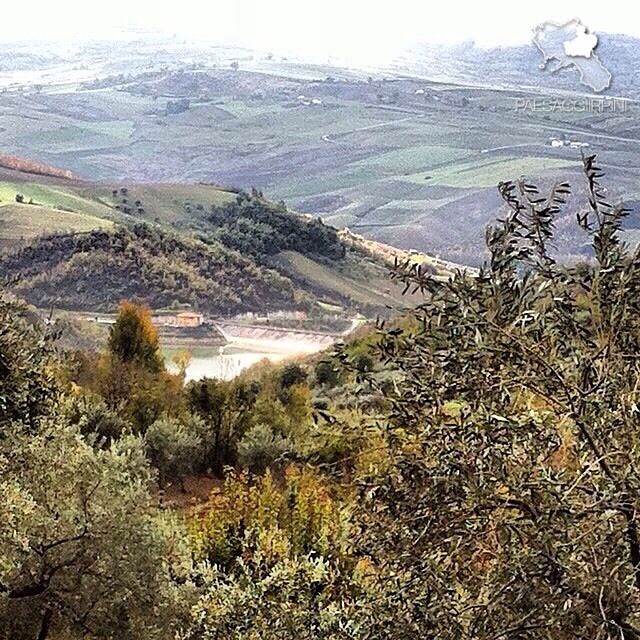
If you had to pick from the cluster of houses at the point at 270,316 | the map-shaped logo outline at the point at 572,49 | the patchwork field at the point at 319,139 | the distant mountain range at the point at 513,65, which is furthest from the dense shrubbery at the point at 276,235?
the distant mountain range at the point at 513,65

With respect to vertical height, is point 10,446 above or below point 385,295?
above

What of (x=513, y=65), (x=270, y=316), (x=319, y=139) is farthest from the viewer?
(x=513, y=65)

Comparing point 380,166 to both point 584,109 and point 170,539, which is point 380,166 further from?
point 170,539

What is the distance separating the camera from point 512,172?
232 feet

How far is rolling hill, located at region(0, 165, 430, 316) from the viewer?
161 feet

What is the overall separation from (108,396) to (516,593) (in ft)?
62.9

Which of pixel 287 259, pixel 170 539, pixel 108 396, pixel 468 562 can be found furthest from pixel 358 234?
pixel 468 562

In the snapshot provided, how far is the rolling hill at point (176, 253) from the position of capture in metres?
49.0

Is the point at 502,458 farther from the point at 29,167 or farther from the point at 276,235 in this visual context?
the point at 29,167

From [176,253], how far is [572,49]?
3876 centimetres

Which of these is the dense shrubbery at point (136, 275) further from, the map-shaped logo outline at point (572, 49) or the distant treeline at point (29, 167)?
the map-shaped logo outline at point (572, 49)

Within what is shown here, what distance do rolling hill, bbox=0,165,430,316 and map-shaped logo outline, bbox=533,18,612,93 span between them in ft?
84.5

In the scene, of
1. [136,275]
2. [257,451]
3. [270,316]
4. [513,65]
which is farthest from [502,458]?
[513,65]

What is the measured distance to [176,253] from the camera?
53250 mm
